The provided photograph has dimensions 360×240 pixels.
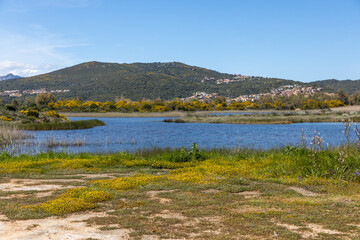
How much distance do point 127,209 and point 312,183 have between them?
4674mm

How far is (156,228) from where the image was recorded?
5.15m

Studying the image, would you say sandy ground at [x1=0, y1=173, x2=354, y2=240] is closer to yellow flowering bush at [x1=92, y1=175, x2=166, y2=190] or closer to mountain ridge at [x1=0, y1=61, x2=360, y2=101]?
yellow flowering bush at [x1=92, y1=175, x2=166, y2=190]

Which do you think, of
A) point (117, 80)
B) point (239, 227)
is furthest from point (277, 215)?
point (117, 80)

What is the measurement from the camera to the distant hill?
11206 cm

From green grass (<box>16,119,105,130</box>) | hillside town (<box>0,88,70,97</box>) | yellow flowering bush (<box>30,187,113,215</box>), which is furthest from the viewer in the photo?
hillside town (<box>0,88,70,97</box>)

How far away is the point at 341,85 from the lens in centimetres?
12231

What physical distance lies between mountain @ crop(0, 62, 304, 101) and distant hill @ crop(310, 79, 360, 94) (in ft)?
45.4

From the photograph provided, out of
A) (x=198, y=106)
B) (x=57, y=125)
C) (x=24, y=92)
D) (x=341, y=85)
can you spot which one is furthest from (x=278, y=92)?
(x=57, y=125)

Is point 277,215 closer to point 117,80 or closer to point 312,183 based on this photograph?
point 312,183

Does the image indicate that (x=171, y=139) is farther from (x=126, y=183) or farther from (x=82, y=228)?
(x=82, y=228)

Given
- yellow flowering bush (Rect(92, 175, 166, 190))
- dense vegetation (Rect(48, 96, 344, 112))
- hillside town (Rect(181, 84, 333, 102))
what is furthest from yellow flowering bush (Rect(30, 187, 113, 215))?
hillside town (Rect(181, 84, 333, 102))

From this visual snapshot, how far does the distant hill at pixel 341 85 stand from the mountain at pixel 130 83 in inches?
544

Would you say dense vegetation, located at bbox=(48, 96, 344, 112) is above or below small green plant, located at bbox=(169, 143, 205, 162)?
above

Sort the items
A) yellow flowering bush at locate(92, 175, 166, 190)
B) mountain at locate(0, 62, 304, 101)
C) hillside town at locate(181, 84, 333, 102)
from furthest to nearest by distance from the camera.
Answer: mountain at locate(0, 62, 304, 101), hillside town at locate(181, 84, 333, 102), yellow flowering bush at locate(92, 175, 166, 190)
